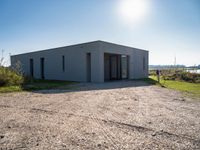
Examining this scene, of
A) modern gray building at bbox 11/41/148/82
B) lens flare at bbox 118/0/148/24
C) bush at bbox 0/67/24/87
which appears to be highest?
lens flare at bbox 118/0/148/24

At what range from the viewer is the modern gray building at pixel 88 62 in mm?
16625

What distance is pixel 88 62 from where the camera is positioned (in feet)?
56.7

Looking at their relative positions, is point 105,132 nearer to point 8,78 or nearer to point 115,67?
point 8,78

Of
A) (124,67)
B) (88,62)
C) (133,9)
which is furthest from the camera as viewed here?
(124,67)

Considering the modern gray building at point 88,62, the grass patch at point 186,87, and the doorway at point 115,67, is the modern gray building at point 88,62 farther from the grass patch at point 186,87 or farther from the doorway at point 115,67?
the grass patch at point 186,87

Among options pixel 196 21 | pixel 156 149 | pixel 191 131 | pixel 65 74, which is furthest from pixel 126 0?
pixel 65 74

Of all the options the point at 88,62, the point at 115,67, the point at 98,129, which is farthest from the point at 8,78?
the point at 115,67

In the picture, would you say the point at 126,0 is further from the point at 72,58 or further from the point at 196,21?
→ the point at 72,58

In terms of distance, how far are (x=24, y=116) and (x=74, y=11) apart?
9.06 metres

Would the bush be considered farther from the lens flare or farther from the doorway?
the doorway

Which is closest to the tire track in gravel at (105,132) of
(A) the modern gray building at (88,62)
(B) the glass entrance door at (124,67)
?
(A) the modern gray building at (88,62)

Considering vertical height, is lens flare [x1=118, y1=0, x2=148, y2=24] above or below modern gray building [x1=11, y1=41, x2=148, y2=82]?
above

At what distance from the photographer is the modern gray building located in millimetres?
16625

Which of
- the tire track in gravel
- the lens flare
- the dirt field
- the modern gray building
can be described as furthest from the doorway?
the tire track in gravel
